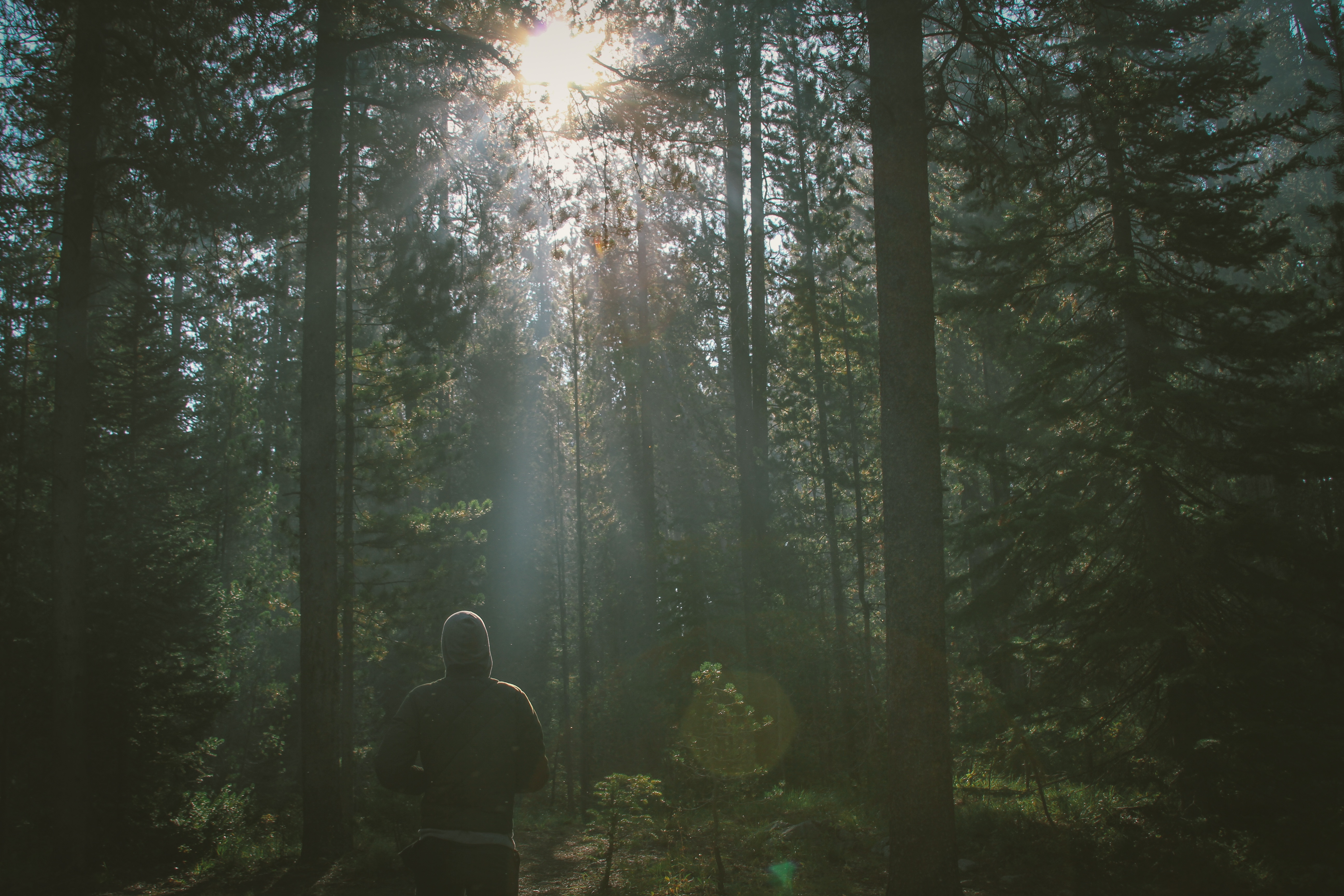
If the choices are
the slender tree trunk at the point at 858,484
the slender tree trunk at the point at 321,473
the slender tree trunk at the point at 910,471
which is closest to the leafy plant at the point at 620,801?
the slender tree trunk at the point at 910,471

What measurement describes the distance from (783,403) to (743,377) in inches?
55.2

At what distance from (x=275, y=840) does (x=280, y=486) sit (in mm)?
26677

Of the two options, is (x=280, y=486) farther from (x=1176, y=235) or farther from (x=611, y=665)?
(x=1176, y=235)

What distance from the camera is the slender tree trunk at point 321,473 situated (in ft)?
33.3

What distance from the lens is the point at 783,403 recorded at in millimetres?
18391

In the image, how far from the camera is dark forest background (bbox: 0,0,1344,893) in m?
7.74

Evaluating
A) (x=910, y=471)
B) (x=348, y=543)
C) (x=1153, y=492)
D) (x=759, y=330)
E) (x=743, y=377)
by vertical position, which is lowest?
(x=348, y=543)

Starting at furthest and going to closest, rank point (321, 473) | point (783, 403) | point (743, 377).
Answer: point (743, 377)
point (783, 403)
point (321, 473)

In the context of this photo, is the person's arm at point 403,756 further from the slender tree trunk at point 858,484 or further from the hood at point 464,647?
the slender tree trunk at point 858,484

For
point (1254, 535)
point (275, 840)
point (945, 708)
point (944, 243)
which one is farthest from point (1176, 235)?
point (275, 840)

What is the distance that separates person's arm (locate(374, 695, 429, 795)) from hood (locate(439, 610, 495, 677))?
0.85 ft

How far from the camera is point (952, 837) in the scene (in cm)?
563

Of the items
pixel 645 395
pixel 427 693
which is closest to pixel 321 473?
pixel 427 693

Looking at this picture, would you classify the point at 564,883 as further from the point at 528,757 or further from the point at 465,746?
the point at 465,746
